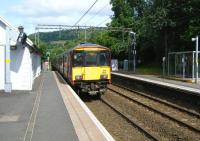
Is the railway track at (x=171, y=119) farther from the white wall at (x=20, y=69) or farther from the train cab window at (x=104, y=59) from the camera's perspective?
the white wall at (x=20, y=69)

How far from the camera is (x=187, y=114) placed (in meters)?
17.4

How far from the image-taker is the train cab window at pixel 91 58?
23.9 metres

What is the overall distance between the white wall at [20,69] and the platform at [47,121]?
4.39 m

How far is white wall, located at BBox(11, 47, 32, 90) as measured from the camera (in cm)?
2231

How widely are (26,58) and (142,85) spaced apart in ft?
34.0

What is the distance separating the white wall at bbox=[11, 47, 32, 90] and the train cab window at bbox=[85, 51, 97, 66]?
3.28 metres

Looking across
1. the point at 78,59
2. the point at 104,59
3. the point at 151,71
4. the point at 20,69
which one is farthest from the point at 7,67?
the point at 151,71

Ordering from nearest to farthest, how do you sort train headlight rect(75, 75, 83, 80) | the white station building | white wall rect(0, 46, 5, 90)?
the white station building < white wall rect(0, 46, 5, 90) < train headlight rect(75, 75, 83, 80)

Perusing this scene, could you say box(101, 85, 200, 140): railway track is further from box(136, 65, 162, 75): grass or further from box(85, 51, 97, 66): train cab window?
box(136, 65, 162, 75): grass

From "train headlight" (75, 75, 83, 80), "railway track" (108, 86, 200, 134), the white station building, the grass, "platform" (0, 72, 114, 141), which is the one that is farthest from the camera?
the grass

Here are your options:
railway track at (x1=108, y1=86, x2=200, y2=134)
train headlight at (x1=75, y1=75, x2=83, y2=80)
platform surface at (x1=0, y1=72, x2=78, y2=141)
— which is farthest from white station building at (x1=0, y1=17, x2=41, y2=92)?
railway track at (x1=108, y1=86, x2=200, y2=134)

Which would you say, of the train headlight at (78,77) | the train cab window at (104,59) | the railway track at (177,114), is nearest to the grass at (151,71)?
the train cab window at (104,59)

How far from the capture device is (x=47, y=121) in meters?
12.2

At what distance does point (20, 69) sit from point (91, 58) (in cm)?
402
